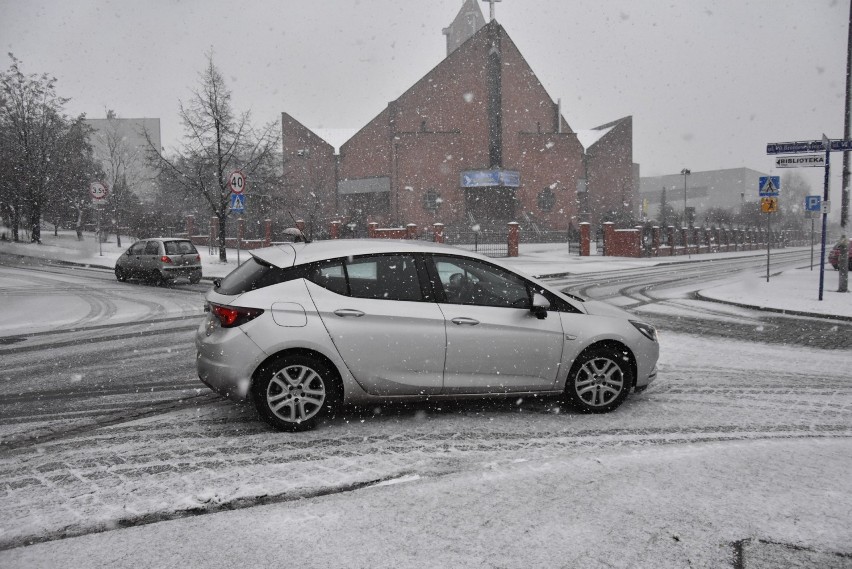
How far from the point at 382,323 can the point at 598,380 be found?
1.97 metres

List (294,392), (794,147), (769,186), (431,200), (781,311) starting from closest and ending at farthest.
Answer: (294,392)
(781,311)
(794,147)
(769,186)
(431,200)

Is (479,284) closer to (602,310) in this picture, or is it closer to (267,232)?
(602,310)

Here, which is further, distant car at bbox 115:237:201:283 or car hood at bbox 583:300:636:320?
distant car at bbox 115:237:201:283

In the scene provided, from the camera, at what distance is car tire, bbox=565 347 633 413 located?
5484 mm

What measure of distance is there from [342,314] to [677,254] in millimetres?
40176

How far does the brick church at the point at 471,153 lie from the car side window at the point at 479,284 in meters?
41.2

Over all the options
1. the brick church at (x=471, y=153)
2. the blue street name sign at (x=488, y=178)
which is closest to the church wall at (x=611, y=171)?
the brick church at (x=471, y=153)

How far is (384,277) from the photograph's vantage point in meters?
5.23

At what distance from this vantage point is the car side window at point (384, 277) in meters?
5.15

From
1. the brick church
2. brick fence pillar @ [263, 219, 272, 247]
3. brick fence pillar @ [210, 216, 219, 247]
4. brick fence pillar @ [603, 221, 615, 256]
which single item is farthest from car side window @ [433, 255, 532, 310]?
the brick church

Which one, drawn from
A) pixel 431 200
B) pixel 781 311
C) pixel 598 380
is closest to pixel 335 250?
pixel 598 380

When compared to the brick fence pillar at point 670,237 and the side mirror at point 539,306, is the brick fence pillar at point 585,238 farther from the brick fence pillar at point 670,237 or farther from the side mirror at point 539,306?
the side mirror at point 539,306

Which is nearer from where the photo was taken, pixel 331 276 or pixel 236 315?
pixel 236 315

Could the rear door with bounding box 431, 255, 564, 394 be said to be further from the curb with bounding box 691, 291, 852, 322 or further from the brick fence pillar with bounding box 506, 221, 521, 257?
the brick fence pillar with bounding box 506, 221, 521, 257
